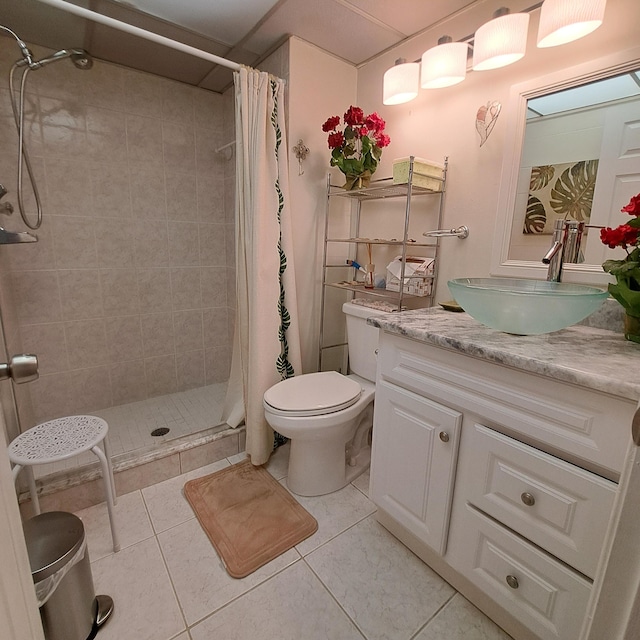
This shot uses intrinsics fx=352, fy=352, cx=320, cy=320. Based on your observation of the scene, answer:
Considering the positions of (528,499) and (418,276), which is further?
(418,276)

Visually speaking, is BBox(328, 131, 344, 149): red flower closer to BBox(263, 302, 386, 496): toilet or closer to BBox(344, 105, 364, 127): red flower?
BBox(344, 105, 364, 127): red flower

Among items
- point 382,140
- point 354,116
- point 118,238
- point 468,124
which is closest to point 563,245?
point 468,124

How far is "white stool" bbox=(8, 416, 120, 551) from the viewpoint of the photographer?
1105 millimetres

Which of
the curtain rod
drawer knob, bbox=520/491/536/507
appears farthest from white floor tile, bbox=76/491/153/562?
the curtain rod

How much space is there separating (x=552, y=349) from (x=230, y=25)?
1.84 metres

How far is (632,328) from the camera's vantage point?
0.99m

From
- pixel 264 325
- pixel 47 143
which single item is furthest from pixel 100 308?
pixel 264 325

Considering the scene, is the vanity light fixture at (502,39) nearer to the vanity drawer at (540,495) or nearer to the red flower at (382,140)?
the red flower at (382,140)

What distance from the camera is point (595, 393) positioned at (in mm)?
748

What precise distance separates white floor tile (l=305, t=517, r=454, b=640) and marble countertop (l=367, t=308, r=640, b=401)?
84 cm

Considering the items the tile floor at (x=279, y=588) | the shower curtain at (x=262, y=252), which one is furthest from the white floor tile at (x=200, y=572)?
the shower curtain at (x=262, y=252)

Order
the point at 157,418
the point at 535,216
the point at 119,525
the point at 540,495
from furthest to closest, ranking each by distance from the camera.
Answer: the point at 157,418
the point at 119,525
the point at 535,216
the point at 540,495

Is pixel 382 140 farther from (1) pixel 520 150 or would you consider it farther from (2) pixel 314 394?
(2) pixel 314 394

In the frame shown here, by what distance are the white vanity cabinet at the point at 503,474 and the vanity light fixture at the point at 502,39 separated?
103 cm
